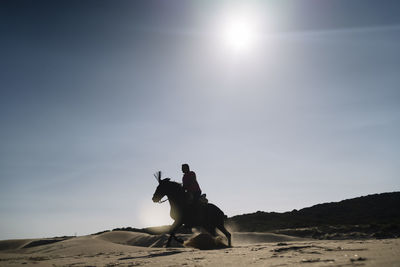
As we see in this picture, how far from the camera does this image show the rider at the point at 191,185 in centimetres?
1093

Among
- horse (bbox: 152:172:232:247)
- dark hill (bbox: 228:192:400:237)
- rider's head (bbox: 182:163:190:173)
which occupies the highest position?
dark hill (bbox: 228:192:400:237)

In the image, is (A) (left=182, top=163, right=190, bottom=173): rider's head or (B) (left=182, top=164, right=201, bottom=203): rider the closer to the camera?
(B) (left=182, top=164, right=201, bottom=203): rider

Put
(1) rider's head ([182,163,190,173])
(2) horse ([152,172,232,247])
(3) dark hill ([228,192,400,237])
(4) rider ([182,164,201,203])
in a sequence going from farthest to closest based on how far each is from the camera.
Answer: (3) dark hill ([228,192,400,237]), (1) rider's head ([182,163,190,173]), (4) rider ([182,164,201,203]), (2) horse ([152,172,232,247])

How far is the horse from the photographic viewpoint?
10.7m

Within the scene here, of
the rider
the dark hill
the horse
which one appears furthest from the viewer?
the dark hill

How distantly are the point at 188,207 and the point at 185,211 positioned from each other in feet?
0.58

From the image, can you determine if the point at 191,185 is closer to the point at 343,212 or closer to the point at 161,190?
the point at 161,190

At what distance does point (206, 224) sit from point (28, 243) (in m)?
11.5

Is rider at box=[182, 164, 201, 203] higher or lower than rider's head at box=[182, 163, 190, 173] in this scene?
lower

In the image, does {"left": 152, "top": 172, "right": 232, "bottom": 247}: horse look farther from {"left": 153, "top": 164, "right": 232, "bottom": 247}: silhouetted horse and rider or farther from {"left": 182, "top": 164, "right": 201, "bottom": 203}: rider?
{"left": 182, "top": 164, "right": 201, "bottom": 203}: rider

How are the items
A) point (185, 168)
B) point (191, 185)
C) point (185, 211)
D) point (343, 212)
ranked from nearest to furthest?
point (185, 211)
point (191, 185)
point (185, 168)
point (343, 212)

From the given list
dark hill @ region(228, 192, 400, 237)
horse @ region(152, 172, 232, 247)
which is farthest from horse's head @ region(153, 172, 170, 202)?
dark hill @ region(228, 192, 400, 237)

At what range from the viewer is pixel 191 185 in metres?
11.2

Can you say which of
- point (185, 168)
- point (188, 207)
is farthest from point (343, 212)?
point (188, 207)
